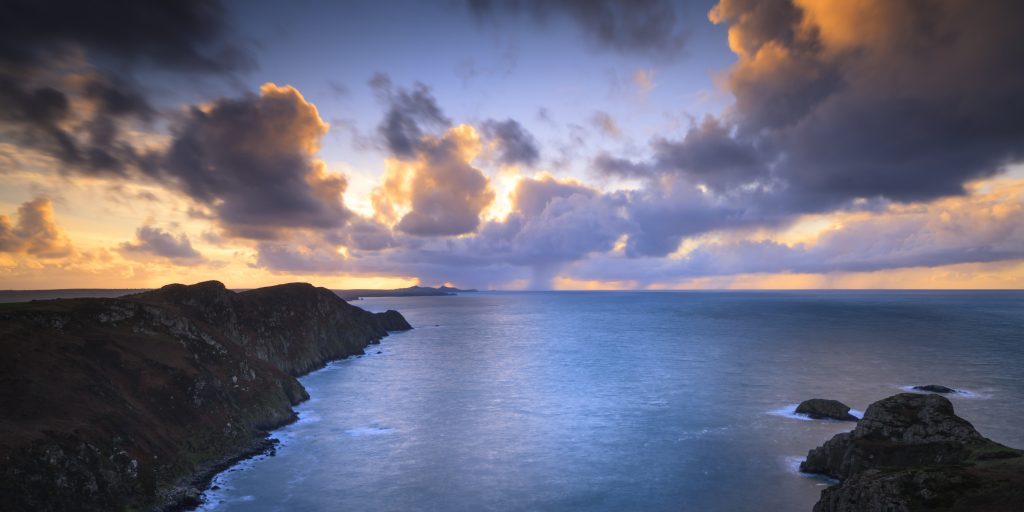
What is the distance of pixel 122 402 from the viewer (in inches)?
1543

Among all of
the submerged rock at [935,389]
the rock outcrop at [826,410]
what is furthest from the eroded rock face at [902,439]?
the submerged rock at [935,389]

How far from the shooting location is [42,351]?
4028 centimetres

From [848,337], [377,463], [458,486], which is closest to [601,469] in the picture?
[458,486]

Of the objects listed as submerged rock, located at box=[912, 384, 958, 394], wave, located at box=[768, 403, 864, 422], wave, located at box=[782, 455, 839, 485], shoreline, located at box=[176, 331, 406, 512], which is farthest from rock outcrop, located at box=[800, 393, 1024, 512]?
shoreline, located at box=[176, 331, 406, 512]

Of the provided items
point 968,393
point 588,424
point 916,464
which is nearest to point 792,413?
point 916,464

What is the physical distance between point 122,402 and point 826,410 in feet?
233

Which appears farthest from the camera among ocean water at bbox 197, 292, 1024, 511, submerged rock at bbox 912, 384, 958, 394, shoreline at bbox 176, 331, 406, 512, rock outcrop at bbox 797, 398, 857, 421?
submerged rock at bbox 912, 384, 958, 394

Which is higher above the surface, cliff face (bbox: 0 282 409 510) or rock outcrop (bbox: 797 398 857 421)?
cliff face (bbox: 0 282 409 510)

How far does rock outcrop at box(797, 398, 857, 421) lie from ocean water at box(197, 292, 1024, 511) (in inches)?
100

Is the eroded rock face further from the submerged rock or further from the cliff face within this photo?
the cliff face

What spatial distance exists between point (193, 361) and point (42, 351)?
12.5 m

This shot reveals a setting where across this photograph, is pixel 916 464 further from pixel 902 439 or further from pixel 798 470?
pixel 798 470

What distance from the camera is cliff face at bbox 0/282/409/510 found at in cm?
3006

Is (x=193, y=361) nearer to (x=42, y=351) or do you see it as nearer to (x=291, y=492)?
(x=42, y=351)
